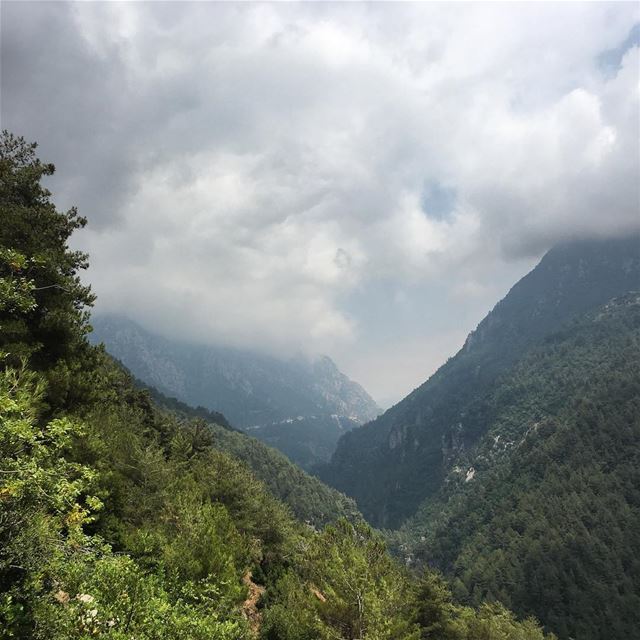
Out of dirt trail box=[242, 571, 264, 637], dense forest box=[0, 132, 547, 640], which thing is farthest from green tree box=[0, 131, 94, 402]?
dirt trail box=[242, 571, 264, 637]

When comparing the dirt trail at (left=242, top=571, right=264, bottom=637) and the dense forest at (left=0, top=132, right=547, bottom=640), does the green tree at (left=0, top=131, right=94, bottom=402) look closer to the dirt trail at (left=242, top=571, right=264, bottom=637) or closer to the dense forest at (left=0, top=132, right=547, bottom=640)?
the dense forest at (left=0, top=132, right=547, bottom=640)

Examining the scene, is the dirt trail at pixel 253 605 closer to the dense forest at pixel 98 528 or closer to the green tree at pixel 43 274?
the dense forest at pixel 98 528

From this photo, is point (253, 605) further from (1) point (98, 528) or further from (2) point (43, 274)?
(2) point (43, 274)

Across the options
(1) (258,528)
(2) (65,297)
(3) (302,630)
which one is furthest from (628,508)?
(2) (65,297)

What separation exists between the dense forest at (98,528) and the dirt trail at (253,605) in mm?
234

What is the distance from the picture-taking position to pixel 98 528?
2591 cm

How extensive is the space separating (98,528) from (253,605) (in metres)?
16.1

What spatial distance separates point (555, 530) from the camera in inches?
6772

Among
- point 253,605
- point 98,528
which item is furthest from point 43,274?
point 253,605

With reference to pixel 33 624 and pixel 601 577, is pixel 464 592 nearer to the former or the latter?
pixel 601 577

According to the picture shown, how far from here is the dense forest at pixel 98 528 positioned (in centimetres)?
1073

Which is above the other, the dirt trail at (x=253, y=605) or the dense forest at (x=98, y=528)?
the dense forest at (x=98, y=528)

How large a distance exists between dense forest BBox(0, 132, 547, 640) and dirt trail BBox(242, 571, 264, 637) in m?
0.23

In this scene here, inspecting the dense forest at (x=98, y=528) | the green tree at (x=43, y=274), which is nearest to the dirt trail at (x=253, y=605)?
the dense forest at (x=98, y=528)
